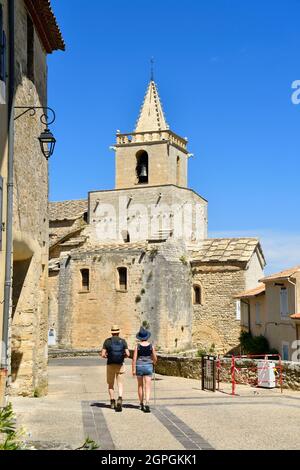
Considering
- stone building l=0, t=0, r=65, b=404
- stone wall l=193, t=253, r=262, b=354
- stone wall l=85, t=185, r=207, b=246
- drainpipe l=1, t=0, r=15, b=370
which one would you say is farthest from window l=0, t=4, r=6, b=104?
stone wall l=85, t=185, r=207, b=246

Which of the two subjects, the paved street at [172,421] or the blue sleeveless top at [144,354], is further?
the blue sleeveless top at [144,354]

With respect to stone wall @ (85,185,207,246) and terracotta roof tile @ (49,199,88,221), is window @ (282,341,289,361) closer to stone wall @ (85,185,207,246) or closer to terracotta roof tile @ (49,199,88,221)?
stone wall @ (85,185,207,246)

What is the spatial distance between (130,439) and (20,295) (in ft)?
19.7

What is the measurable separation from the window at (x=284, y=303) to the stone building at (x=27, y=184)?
13549 millimetres

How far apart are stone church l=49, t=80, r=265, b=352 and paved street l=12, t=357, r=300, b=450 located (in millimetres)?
20179

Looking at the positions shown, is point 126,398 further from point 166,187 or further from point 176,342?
point 166,187

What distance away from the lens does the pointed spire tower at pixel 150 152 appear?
4141 cm

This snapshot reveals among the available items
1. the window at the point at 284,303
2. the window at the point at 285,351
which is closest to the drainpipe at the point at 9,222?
the window at the point at 285,351

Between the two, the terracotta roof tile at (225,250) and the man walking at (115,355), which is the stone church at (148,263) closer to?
the terracotta roof tile at (225,250)

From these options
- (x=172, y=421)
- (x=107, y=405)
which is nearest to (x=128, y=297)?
(x=107, y=405)

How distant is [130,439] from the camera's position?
8555mm

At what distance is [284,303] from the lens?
26406 millimetres

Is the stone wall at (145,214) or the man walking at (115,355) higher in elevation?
the stone wall at (145,214)

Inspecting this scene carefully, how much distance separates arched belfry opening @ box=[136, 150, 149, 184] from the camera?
42156 mm
